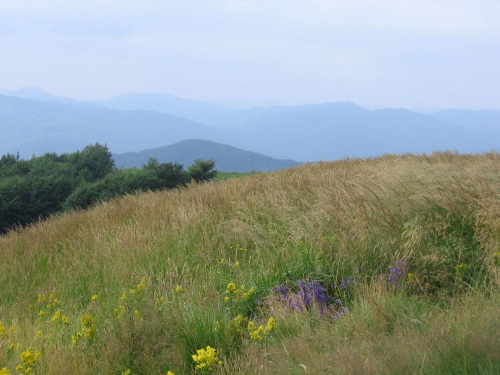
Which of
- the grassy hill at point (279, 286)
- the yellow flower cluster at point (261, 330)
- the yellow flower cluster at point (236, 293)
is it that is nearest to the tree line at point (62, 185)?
the grassy hill at point (279, 286)

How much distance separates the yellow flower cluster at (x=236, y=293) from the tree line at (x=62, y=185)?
12.4 meters

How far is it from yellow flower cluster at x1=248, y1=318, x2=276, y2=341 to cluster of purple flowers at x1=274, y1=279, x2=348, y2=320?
14.8 inches

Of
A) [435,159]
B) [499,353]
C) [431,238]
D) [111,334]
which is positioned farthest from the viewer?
[435,159]

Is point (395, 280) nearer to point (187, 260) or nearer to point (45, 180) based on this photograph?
point (187, 260)

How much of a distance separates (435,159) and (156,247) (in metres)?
6.61

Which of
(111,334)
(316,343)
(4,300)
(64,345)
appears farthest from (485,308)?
(4,300)

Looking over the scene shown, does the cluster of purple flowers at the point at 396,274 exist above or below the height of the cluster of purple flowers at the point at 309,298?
above

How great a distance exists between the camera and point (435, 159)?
9859 millimetres

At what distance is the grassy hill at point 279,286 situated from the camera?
111 inches

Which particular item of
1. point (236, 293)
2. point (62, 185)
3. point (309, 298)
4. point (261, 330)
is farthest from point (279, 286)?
point (62, 185)

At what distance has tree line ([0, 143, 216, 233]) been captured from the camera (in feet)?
65.4

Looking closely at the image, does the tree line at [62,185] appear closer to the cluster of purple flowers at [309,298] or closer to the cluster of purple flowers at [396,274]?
the cluster of purple flowers at [309,298]

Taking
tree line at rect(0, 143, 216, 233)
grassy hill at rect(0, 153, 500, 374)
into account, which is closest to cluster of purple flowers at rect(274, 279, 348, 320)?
grassy hill at rect(0, 153, 500, 374)

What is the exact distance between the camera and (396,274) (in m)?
4.12
